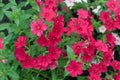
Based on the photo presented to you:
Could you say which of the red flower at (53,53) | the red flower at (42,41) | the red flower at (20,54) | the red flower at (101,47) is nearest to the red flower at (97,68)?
the red flower at (101,47)

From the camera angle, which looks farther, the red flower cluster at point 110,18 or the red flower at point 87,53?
the red flower cluster at point 110,18

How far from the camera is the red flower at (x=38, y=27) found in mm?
2328

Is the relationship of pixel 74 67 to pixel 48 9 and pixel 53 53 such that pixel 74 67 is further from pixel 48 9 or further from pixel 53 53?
pixel 48 9

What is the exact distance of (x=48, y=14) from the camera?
2324 mm

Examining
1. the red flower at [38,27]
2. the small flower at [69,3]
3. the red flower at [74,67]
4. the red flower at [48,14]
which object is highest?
the red flower at [48,14]

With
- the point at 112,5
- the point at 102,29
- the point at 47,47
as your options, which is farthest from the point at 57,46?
the point at 112,5

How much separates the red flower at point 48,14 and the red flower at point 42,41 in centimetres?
12

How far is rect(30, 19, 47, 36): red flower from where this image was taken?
233cm

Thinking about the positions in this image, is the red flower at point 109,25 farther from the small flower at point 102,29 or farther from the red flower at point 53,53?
the red flower at point 53,53

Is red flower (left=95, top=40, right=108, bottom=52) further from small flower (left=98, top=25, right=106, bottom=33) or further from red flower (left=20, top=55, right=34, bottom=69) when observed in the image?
red flower (left=20, top=55, right=34, bottom=69)

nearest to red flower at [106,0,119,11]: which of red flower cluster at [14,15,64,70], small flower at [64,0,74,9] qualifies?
small flower at [64,0,74,9]

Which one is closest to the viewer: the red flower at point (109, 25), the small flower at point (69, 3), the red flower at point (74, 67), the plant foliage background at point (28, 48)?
the red flower at point (74, 67)

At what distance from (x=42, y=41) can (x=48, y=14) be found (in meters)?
0.18

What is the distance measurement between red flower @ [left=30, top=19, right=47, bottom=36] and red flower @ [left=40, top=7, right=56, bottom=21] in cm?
4
